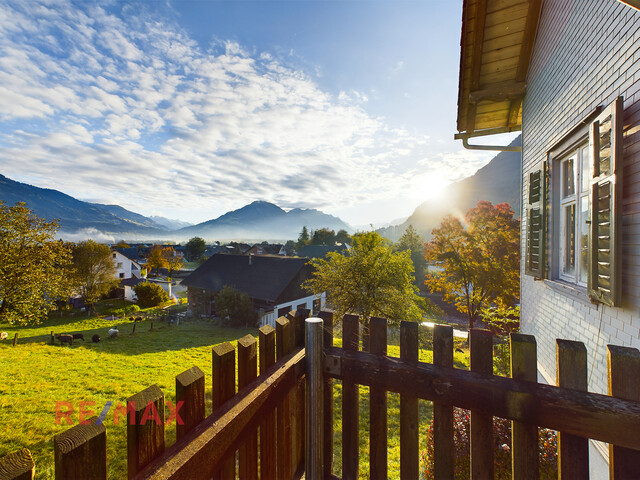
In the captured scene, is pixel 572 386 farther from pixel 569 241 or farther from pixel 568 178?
pixel 568 178

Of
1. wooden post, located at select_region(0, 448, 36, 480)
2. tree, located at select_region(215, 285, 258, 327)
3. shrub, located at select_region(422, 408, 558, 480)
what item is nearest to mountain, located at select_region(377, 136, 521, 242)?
tree, located at select_region(215, 285, 258, 327)

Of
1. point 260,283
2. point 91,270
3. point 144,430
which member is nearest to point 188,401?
point 144,430

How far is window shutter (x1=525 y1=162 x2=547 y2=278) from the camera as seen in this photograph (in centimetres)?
457

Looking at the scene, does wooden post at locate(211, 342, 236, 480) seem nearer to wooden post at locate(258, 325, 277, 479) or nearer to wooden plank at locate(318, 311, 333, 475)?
wooden post at locate(258, 325, 277, 479)

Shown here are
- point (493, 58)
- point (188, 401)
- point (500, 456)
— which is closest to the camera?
point (188, 401)

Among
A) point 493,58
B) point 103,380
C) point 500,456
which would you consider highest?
point 493,58

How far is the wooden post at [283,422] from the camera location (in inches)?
70.1

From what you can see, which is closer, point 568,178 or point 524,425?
point 524,425

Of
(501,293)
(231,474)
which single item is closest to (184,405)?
(231,474)

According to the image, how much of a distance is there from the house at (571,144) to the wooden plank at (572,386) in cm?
191

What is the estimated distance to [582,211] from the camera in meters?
3.68

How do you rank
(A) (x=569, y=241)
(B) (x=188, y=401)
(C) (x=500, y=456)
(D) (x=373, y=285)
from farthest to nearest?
(D) (x=373, y=285)
(A) (x=569, y=241)
(C) (x=500, y=456)
(B) (x=188, y=401)

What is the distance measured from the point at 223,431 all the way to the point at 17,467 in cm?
70

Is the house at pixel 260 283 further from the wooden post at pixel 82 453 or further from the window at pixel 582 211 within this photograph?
the wooden post at pixel 82 453
